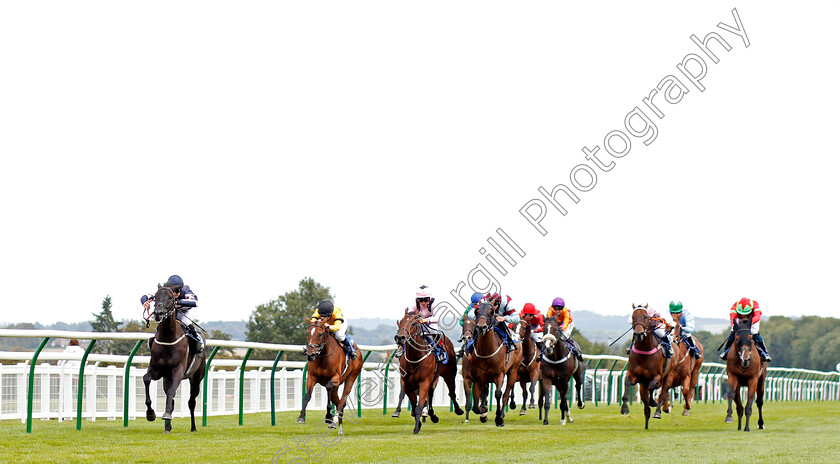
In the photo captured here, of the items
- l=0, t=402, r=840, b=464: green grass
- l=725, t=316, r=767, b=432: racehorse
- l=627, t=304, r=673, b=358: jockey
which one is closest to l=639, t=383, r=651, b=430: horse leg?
l=0, t=402, r=840, b=464: green grass

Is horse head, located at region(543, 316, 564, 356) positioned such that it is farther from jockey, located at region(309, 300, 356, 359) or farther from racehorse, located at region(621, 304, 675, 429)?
jockey, located at region(309, 300, 356, 359)

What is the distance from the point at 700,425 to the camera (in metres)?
17.7

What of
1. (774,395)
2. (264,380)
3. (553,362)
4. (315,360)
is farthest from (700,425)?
(774,395)

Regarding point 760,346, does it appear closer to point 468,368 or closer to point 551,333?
point 551,333

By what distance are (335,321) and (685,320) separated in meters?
8.52

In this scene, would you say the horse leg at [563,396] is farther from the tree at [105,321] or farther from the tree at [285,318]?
the tree at [285,318]

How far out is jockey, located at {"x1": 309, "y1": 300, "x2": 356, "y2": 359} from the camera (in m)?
14.6

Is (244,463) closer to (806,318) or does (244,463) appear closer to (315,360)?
(315,360)

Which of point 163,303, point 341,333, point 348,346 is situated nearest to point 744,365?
point 348,346

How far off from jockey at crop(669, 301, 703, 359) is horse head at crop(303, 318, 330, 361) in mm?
8746

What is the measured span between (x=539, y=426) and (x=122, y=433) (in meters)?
6.73

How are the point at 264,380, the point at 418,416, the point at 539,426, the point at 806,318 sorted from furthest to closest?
the point at 806,318 < the point at 264,380 < the point at 539,426 < the point at 418,416

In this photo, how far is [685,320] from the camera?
2066cm

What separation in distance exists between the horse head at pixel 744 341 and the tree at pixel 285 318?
4508cm
